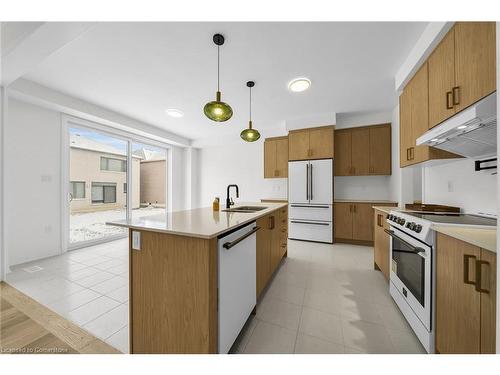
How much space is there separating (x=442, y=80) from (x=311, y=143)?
8.31ft

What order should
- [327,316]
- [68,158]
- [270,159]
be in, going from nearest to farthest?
[327,316] < [68,158] < [270,159]

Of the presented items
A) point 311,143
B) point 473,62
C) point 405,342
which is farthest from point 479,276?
point 311,143

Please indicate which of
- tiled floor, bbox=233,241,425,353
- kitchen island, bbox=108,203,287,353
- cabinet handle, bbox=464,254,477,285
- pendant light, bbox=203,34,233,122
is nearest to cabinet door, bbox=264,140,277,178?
tiled floor, bbox=233,241,425,353

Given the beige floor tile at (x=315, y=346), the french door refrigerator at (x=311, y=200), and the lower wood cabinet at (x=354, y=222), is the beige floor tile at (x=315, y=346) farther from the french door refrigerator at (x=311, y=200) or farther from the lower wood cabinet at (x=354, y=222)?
the lower wood cabinet at (x=354, y=222)

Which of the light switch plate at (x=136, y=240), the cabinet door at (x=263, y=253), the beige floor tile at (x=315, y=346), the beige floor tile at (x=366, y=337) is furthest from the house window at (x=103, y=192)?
the beige floor tile at (x=366, y=337)

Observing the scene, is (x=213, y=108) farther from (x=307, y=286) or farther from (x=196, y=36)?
(x=307, y=286)

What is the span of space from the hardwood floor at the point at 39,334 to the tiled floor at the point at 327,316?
115 centimetres

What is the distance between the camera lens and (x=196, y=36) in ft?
6.16

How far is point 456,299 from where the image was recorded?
107 cm

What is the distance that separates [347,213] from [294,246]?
130cm

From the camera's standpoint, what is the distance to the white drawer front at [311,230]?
3.94m

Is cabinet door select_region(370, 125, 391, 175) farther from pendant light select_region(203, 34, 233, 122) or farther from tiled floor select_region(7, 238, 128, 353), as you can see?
tiled floor select_region(7, 238, 128, 353)

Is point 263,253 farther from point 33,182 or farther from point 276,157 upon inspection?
point 33,182
